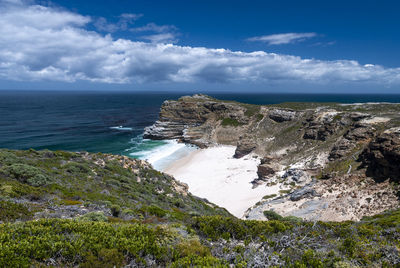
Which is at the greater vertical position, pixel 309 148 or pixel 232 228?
pixel 232 228

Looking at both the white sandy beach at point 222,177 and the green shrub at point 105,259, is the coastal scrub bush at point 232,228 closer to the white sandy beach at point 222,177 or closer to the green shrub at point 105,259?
the green shrub at point 105,259

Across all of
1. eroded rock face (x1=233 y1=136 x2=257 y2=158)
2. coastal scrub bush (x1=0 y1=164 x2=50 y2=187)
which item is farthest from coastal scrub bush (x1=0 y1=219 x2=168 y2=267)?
eroded rock face (x1=233 y1=136 x2=257 y2=158)

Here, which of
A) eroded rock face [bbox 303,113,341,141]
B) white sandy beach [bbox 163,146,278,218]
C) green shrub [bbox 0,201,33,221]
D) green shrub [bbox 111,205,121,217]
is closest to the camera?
green shrub [bbox 0,201,33,221]

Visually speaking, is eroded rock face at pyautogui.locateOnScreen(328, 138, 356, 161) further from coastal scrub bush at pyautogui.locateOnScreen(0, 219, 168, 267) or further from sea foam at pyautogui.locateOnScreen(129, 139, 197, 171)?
coastal scrub bush at pyautogui.locateOnScreen(0, 219, 168, 267)

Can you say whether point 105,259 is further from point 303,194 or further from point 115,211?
point 303,194

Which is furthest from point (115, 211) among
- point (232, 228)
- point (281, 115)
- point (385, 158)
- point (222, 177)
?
point (281, 115)

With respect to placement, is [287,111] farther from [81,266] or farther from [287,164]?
[81,266]

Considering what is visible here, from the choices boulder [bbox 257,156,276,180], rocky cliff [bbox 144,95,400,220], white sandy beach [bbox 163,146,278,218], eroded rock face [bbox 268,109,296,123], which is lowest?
white sandy beach [bbox 163,146,278,218]

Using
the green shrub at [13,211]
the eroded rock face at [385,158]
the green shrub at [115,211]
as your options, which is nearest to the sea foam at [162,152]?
the green shrub at [115,211]
